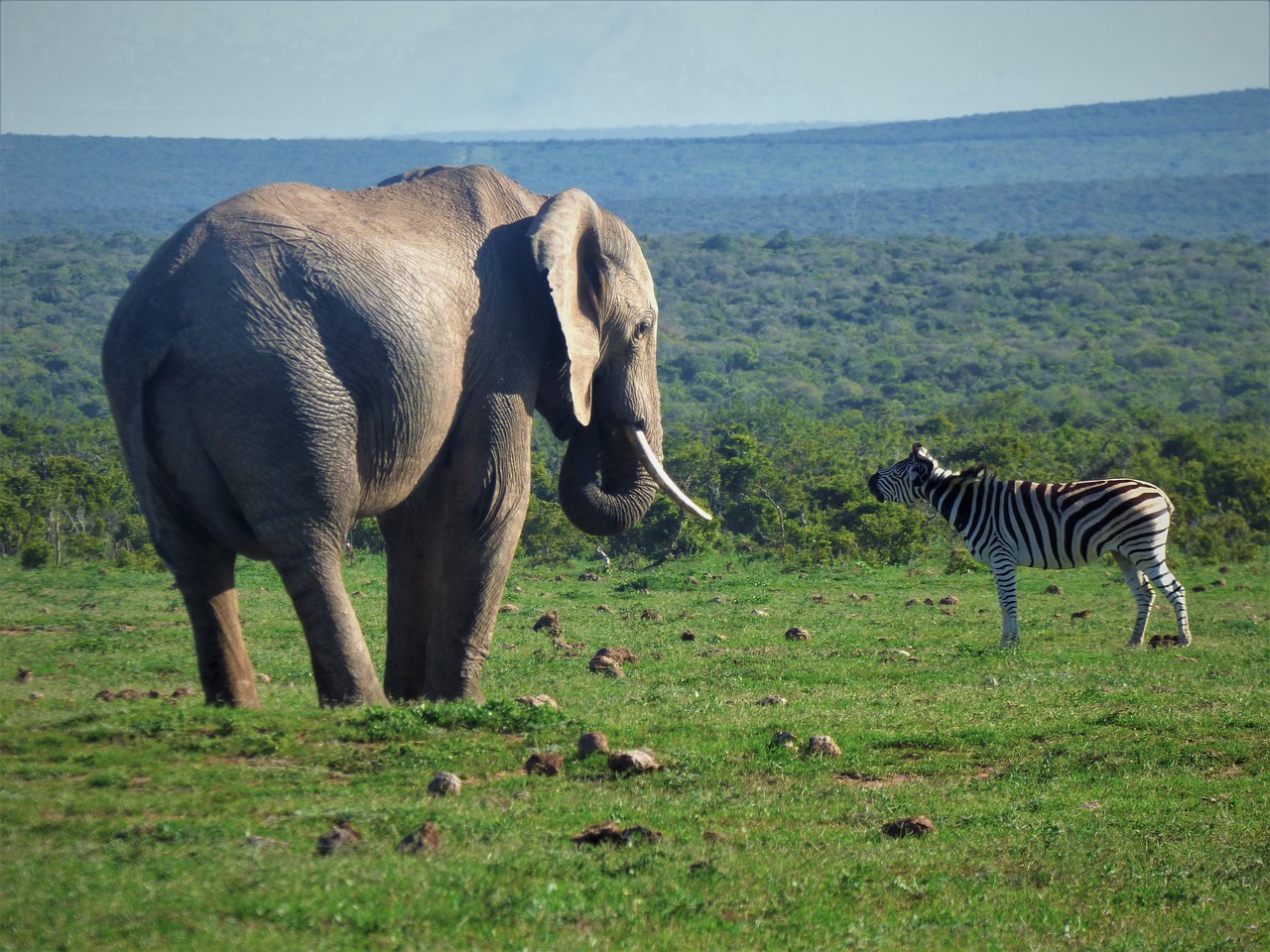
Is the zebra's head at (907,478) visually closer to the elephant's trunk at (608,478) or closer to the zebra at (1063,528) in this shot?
the zebra at (1063,528)

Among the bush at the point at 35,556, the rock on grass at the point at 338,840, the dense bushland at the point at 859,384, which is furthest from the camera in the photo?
the dense bushland at the point at 859,384

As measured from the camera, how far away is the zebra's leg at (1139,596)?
1395 centimetres

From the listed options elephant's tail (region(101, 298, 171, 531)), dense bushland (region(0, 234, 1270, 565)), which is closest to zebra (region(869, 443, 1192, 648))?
dense bushland (region(0, 234, 1270, 565))

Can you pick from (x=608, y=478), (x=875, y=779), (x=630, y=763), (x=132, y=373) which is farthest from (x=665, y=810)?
(x=608, y=478)

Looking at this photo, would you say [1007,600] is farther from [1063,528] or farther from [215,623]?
[215,623]

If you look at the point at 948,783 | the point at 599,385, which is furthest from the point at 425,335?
the point at 948,783

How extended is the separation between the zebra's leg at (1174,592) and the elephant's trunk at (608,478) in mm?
5792

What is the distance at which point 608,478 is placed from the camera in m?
10.9

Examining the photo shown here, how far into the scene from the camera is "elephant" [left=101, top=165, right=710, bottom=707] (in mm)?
7625

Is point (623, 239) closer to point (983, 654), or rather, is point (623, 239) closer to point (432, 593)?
point (432, 593)

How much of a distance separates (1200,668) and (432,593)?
21.8ft

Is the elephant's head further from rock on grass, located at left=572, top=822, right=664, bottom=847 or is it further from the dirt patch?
rock on grass, located at left=572, top=822, right=664, bottom=847

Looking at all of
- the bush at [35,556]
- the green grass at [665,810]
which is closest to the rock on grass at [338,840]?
the green grass at [665,810]

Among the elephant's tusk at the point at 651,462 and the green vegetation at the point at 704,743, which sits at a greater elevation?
the elephant's tusk at the point at 651,462
